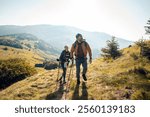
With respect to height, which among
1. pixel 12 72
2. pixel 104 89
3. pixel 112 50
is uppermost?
pixel 112 50

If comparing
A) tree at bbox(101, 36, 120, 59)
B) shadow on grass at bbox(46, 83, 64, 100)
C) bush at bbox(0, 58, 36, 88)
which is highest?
tree at bbox(101, 36, 120, 59)

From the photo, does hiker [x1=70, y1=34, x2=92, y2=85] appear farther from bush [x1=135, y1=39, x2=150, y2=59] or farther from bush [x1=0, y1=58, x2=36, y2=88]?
bush [x1=0, y1=58, x2=36, y2=88]

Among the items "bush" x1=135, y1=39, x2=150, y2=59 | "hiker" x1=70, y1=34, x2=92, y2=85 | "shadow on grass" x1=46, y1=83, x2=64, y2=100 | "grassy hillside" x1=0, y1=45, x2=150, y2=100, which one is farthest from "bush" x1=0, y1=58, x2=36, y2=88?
"bush" x1=135, y1=39, x2=150, y2=59

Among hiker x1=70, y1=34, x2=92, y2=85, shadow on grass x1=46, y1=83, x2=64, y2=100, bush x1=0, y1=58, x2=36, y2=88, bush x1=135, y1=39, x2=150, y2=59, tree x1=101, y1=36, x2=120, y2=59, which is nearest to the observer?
shadow on grass x1=46, y1=83, x2=64, y2=100

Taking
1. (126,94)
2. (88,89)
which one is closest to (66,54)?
(88,89)

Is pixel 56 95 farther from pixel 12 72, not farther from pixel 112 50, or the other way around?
pixel 12 72

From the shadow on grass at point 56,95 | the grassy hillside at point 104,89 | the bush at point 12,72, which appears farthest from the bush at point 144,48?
the bush at point 12,72

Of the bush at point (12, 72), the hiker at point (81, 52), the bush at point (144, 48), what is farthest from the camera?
the bush at point (12, 72)

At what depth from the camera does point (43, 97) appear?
13.1 m

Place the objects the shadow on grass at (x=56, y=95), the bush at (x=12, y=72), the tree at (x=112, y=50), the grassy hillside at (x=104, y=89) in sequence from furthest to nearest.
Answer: the tree at (x=112, y=50)
the bush at (x=12, y=72)
the shadow on grass at (x=56, y=95)
the grassy hillside at (x=104, y=89)

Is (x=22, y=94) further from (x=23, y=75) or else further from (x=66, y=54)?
(x=23, y=75)

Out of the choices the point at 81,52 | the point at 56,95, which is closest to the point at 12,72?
the point at 81,52

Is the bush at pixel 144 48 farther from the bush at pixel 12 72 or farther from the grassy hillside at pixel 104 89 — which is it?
the bush at pixel 12 72

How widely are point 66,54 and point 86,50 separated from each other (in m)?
2.87
